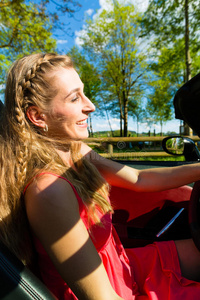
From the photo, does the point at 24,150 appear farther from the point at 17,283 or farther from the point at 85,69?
the point at 85,69

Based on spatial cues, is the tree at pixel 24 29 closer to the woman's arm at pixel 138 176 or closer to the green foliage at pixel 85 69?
the green foliage at pixel 85 69

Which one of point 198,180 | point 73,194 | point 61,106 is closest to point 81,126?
point 61,106

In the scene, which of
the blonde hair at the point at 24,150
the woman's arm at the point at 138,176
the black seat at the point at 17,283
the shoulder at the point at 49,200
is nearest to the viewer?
the black seat at the point at 17,283

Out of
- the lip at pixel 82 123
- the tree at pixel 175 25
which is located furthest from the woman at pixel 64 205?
the tree at pixel 175 25

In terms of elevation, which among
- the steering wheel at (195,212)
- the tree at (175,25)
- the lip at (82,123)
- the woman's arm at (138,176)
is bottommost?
the steering wheel at (195,212)

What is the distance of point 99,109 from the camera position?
20.4 meters

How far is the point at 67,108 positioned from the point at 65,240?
2.01ft

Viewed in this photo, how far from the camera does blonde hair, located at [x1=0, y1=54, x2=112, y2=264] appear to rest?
845 millimetres

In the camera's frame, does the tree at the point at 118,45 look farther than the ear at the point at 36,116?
Yes

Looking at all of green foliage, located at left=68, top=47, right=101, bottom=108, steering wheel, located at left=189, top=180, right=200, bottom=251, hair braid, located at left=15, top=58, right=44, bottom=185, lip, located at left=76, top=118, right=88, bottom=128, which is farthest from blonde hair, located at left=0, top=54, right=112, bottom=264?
green foliage, located at left=68, top=47, right=101, bottom=108

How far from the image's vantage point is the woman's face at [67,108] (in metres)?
1.03

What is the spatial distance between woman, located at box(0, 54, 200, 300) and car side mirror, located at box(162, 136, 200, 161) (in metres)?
0.09

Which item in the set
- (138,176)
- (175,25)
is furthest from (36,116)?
(175,25)

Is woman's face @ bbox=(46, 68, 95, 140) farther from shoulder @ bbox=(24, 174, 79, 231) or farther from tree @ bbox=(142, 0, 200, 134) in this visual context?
Result: tree @ bbox=(142, 0, 200, 134)
